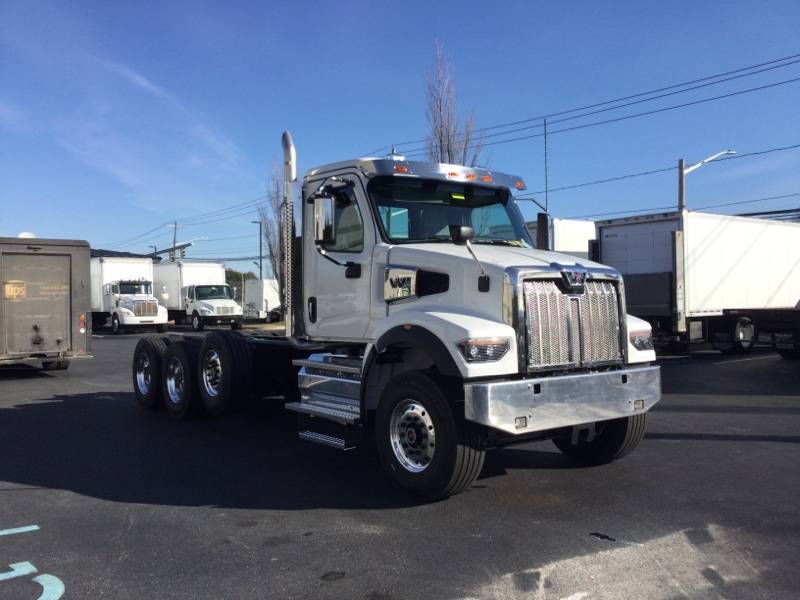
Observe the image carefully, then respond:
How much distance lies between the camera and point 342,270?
6.93 m

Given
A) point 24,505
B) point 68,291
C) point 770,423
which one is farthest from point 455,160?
point 24,505

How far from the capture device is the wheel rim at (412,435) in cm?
565

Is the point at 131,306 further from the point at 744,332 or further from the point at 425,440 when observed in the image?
the point at 425,440

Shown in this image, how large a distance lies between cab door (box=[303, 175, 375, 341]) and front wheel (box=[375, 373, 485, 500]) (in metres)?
1.10

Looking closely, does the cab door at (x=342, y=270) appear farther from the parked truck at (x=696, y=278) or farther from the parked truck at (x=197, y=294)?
the parked truck at (x=197, y=294)

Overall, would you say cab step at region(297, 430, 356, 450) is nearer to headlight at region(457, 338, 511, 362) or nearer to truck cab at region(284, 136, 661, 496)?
truck cab at region(284, 136, 661, 496)

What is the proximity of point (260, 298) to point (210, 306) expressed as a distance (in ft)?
18.1

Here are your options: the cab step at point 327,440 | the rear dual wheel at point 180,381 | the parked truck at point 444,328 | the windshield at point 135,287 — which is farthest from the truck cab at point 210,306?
the cab step at point 327,440

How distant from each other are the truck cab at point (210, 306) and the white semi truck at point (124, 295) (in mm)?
1715

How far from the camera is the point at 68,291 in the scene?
50.3ft

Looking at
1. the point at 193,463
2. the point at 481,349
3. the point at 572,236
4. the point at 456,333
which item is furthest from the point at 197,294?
the point at 481,349

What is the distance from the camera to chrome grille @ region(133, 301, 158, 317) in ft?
108

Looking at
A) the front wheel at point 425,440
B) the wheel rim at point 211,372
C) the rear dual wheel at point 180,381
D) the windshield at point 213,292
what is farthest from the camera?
the windshield at point 213,292

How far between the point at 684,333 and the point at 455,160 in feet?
29.3
